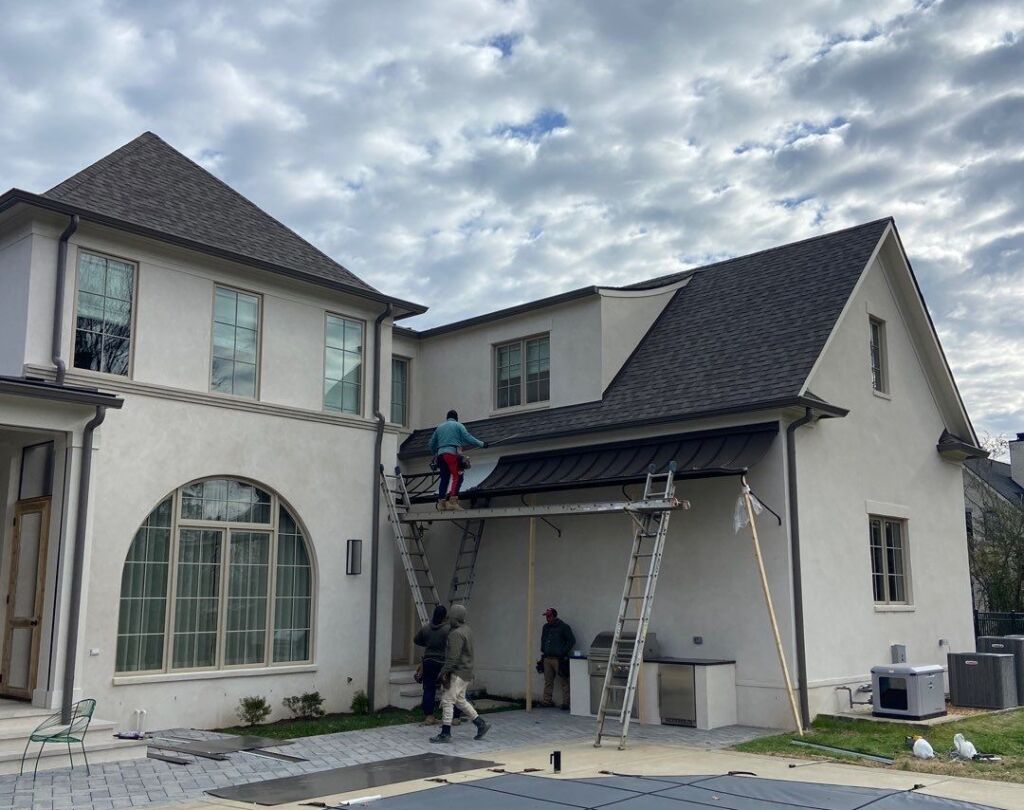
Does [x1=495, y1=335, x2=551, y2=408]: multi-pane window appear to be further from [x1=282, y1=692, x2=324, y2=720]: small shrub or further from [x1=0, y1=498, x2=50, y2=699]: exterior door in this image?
[x1=0, y1=498, x2=50, y2=699]: exterior door

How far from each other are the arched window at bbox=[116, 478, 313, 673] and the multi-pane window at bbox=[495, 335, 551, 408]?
17.2 feet

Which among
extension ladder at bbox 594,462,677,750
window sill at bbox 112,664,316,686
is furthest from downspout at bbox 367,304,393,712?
extension ladder at bbox 594,462,677,750

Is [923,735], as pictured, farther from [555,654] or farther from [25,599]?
[25,599]

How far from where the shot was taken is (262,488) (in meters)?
14.7

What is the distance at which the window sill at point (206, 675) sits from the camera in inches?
498

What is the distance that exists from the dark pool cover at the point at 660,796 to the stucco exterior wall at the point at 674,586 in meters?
4.06

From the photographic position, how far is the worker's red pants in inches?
626

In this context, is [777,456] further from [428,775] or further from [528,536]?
[428,775]

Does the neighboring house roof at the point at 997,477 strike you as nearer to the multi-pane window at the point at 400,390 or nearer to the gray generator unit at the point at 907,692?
the gray generator unit at the point at 907,692

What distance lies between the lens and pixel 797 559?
44.7 feet

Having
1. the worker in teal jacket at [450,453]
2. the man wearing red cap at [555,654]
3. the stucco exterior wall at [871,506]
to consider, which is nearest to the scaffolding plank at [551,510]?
the worker in teal jacket at [450,453]

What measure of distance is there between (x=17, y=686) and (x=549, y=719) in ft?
23.4

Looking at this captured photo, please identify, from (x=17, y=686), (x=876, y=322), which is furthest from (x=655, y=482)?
(x=17, y=686)

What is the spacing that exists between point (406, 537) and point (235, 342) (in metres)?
4.48
